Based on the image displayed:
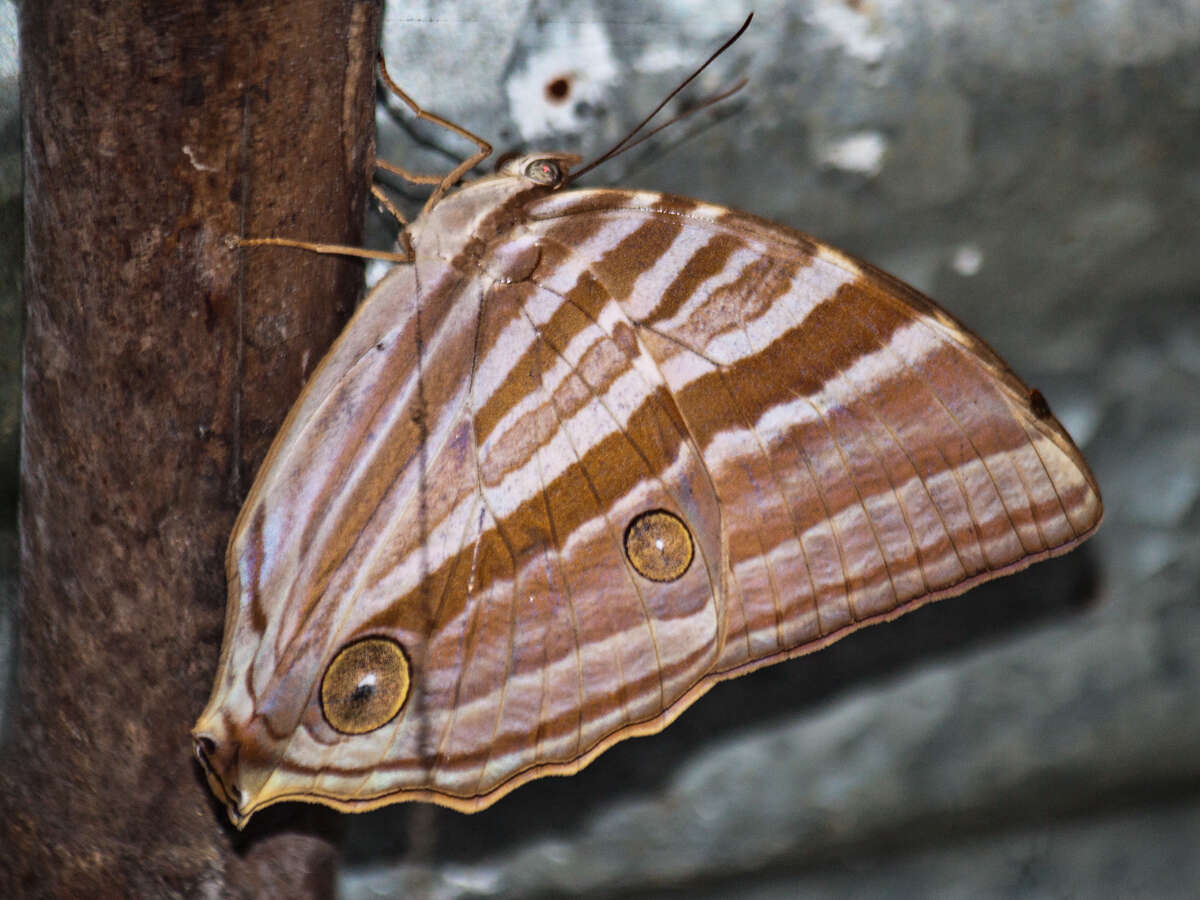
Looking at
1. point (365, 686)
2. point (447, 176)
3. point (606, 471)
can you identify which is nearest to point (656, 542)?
point (606, 471)

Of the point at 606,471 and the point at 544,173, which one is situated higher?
the point at 544,173

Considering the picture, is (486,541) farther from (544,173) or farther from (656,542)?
(544,173)

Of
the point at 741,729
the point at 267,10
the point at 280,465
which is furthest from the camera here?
the point at 741,729

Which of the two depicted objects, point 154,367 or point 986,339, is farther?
point 986,339

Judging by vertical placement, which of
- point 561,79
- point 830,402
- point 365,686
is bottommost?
point 365,686

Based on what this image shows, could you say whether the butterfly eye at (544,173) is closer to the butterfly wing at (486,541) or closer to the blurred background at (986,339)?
the butterfly wing at (486,541)

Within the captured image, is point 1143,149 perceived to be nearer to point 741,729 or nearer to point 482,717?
point 741,729

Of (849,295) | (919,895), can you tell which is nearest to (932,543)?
(849,295)
